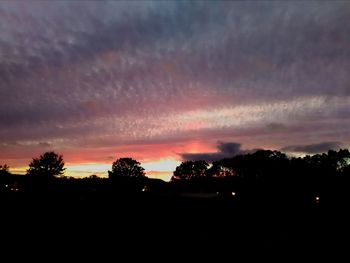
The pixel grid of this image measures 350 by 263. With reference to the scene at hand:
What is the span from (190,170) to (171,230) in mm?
94826

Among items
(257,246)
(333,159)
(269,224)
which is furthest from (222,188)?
(333,159)

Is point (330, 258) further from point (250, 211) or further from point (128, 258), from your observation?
point (250, 211)

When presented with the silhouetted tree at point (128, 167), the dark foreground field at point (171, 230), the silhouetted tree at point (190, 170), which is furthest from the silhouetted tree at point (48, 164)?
the dark foreground field at point (171, 230)

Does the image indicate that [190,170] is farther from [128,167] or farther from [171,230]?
[171,230]

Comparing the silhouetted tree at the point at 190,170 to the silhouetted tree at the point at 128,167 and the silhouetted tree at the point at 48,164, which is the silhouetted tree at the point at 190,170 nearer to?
the silhouetted tree at the point at 128,167

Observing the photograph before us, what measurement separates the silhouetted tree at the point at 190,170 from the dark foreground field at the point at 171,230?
3342 inches

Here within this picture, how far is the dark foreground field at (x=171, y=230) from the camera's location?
11.4 meters

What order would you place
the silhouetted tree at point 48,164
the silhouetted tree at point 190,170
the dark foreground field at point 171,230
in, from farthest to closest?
the silhouetted tree at point 190,170 → the silhouetted tree at point 48,164 → the dark foreground field at point 171,230

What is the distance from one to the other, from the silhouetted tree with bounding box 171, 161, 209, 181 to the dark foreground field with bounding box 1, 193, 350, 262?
84.9 m

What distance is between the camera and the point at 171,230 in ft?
50.9

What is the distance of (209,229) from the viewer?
52.0 ft

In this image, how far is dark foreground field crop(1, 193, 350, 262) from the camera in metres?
11.4

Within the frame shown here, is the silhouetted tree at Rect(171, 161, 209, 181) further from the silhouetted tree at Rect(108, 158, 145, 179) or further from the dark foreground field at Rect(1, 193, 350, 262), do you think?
the dark foreground field at Rect(1, 193, 350, 262)

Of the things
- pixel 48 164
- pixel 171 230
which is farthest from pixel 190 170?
pixel 171 230
